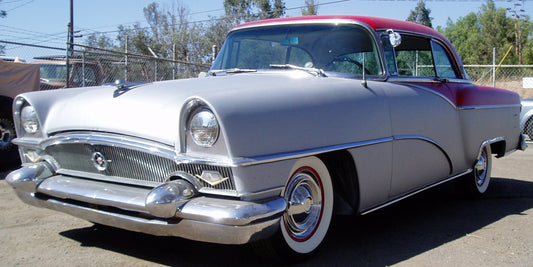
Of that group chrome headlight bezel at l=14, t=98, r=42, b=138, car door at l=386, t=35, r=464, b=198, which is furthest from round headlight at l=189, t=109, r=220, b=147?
car door at l=386, t=35, r=464, b=198

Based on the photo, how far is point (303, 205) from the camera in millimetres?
3111

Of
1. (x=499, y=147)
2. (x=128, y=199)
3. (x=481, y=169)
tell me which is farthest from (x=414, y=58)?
(x=128, y=199)

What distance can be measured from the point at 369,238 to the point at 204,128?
69.4 inches

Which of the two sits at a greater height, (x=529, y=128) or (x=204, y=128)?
(x=204, y=128)

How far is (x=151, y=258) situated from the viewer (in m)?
3.26

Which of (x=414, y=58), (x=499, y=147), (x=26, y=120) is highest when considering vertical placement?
(x=414, y=58)

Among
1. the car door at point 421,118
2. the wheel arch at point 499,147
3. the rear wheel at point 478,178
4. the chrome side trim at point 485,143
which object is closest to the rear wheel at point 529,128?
the wheel arch at point 499,147

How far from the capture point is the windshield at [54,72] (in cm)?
1079

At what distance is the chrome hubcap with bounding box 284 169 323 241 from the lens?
3014 mm

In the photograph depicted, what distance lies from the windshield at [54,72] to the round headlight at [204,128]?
885 cm

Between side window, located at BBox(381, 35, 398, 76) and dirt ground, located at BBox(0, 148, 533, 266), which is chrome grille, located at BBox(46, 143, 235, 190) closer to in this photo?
dirt ground, located at BBox(0, 148, 533, 266)

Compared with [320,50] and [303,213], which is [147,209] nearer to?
[303,213]

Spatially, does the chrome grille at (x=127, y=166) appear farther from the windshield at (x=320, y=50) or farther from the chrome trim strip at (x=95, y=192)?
the windshield at (x=320, y=50)

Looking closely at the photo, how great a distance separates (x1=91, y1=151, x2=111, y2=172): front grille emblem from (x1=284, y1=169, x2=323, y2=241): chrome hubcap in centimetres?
106
